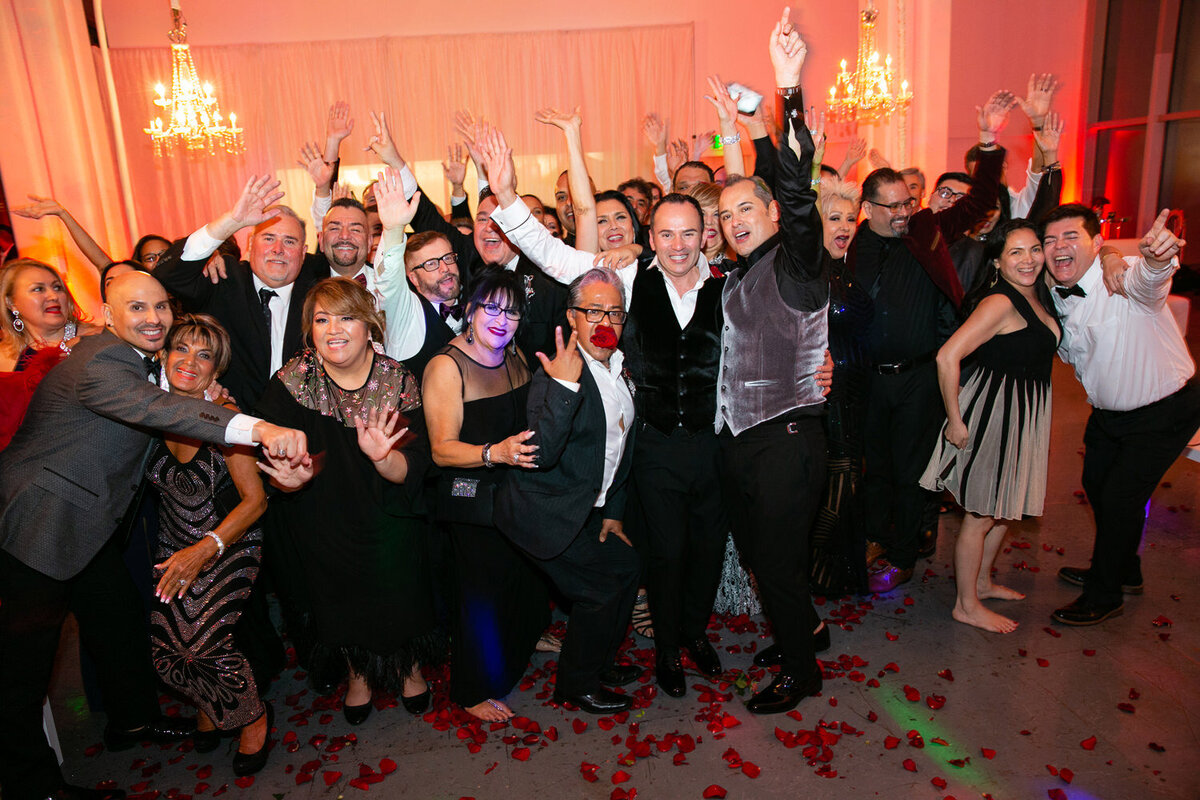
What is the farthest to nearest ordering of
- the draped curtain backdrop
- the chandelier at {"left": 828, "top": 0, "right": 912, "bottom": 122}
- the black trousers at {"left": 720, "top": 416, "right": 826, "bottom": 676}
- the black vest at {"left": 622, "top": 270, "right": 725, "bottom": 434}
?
the draped curtain backdrop
the chandelier at {"left": 828, "top": 0, "right": 912, "bottom": 122}
the black vest at {"left": 622, "top": 270, "right": 725, "bottom": 434}
the black trousers at {"left": 720, "top": 416, "right": 826, "bottom": 676}


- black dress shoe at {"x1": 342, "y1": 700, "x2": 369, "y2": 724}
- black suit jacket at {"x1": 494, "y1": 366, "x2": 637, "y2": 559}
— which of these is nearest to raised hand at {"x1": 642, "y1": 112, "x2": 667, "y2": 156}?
black suit jacket at {"x1": 494, "y1": 366, "x2": 637, "y2": 559}

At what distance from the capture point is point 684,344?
114 inches

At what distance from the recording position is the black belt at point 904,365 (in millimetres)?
3793

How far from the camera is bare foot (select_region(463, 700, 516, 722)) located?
9.71ft

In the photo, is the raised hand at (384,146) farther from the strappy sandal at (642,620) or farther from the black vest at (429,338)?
the strappy sandal at (642,620)

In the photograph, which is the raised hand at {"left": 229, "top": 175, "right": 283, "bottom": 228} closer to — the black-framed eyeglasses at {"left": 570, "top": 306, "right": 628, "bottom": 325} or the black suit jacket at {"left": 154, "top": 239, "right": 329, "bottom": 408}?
the black suit jacket at {"left": 154, "top": 239, "right": 329, "bottom": 408}

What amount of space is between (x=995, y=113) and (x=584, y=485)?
12.2 ft

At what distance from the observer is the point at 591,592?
283 cm

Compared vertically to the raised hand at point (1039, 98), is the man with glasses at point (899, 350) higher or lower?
lower

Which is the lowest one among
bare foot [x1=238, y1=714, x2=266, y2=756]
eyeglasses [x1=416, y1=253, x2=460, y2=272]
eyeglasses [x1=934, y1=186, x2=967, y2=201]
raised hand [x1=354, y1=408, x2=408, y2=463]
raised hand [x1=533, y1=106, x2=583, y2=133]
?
bare foot [x1=238, y1=714, x2=266, y2=756]

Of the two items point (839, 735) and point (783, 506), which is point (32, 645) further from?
point (839, 735)

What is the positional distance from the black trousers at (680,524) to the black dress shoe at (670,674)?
0.04 metres

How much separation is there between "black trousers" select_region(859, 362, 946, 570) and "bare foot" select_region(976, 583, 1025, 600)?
13.3 inches

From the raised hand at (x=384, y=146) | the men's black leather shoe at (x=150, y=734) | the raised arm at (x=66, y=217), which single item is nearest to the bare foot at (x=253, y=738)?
the men's black leather shoe at (x=150, y=734)
